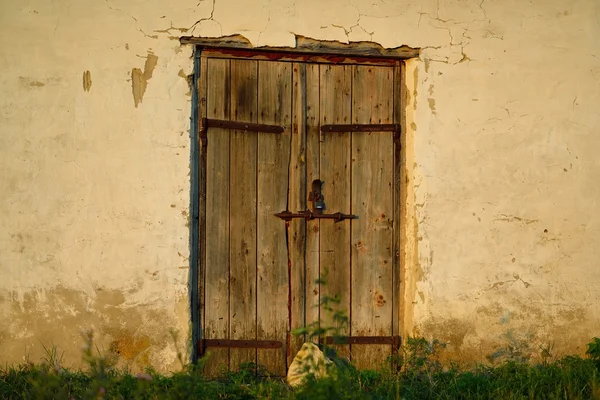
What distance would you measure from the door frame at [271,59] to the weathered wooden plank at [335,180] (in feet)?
0.60

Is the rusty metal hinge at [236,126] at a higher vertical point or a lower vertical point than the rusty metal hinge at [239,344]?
higher

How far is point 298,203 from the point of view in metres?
4.98

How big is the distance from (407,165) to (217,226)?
140 cm

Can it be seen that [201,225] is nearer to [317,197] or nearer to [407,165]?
[317,197]

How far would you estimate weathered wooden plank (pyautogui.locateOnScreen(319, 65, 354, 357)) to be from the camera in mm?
4992

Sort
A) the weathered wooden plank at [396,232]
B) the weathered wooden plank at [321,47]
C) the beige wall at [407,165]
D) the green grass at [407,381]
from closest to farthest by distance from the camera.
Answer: the green grass at [407,381] < the beige wall at [407,165] < the weathered wooden plank at [321,47] < the weathered wooden plank at [396,232]

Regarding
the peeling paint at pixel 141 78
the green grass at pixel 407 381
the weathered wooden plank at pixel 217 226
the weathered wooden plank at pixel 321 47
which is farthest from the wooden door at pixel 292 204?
the peeling paint at pixel 141 78

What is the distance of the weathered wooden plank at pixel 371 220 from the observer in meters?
5.02

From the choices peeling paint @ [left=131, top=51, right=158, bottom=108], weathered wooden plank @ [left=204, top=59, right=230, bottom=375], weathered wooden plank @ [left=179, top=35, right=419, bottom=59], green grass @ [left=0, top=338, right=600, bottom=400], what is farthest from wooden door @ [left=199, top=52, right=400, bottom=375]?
peeling paint @ [left=131, top=51, right=158, bottom=108]

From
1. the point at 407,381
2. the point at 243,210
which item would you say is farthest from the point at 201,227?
the point at 407,381

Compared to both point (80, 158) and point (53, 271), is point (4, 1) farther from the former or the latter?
point (53, 271)

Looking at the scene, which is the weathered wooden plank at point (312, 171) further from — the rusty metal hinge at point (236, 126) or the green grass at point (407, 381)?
the green grass at point (407, 381)

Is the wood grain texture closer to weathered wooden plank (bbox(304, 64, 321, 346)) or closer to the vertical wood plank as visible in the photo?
the vertical wood plank

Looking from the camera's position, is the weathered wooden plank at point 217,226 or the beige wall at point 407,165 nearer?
the beige wall at point 407,165
